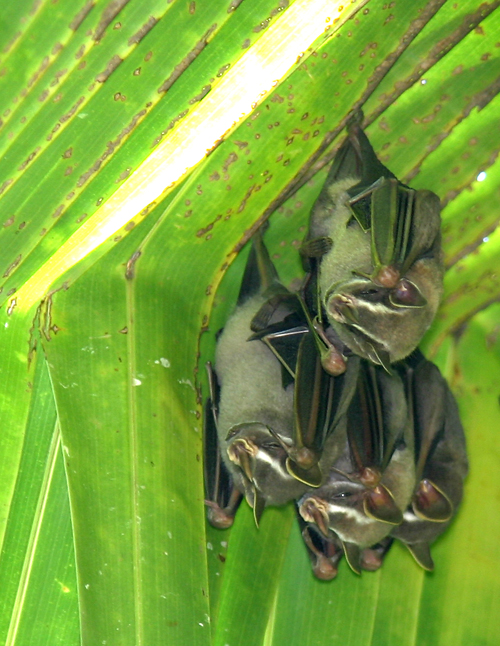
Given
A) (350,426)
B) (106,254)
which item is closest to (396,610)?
(350,426)

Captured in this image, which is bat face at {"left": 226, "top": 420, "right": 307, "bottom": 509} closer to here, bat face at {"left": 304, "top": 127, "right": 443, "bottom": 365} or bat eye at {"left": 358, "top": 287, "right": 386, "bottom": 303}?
bat face at {"left": 304, "top": 127, "right": 443, "bottom": 365}

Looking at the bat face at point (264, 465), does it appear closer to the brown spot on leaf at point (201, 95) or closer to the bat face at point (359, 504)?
the bat face at point (359, 504)

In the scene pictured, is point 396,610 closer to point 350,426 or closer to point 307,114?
point 350,426

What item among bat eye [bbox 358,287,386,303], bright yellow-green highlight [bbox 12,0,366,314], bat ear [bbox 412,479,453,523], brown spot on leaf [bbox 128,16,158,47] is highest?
brown spot on leaf [bbox 128,16,158,47]

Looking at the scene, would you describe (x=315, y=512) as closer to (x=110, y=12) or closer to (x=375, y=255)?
(x=375, y=255)

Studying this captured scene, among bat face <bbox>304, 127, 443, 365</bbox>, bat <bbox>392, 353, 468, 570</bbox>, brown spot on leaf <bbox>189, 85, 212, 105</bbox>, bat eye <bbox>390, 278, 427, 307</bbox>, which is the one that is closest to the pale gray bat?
bat face <bbox>304, 127, 443, 365</bbox>

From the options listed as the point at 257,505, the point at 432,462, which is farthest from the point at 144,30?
the point at 432,462
